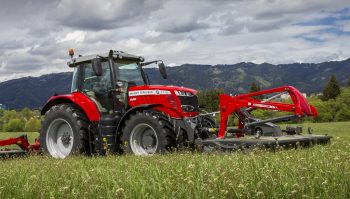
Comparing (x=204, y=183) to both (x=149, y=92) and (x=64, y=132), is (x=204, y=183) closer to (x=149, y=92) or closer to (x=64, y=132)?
(x=149, y=92)

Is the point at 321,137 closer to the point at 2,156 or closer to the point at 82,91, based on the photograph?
the point at 82,91

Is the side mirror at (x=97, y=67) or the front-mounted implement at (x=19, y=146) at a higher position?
the side mirror at (x=97, y=67)

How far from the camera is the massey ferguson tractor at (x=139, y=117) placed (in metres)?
10.5

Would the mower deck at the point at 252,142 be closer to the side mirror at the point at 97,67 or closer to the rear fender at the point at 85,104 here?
the side mirror at the point at 97,67

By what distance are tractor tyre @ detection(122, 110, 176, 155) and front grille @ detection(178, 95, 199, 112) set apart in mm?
848

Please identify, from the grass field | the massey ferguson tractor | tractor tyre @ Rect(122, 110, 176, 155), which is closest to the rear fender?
the massey ferguson tractor

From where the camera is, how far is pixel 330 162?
575 cm

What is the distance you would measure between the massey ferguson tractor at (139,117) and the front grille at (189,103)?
2cm

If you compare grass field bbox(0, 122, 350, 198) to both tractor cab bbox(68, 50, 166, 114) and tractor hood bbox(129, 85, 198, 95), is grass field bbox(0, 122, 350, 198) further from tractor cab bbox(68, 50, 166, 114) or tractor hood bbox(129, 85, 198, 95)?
tractor cab bbox(68, 50, 166, 114)


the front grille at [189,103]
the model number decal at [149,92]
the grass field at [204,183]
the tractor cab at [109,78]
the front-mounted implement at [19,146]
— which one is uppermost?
the tractor cab at [109,78]

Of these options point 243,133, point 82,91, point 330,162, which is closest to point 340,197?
point 330,162

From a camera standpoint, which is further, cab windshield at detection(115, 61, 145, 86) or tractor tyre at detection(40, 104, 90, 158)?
cab windshield at detection(115, 61, 145, 86)

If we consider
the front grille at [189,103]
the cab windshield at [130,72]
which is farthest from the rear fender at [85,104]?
the front grille at [189,103]

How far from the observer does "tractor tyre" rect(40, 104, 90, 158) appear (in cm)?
1196
